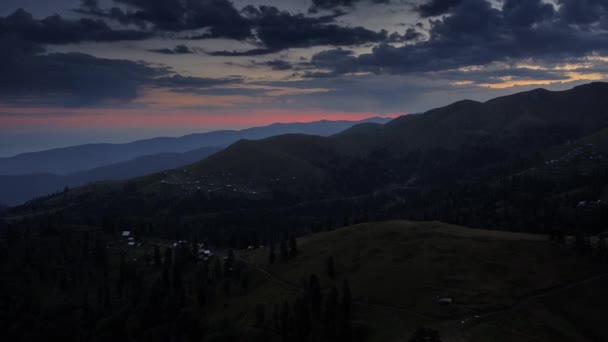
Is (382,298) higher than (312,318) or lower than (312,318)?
higher

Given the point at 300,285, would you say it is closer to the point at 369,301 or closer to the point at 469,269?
the point at 369,301

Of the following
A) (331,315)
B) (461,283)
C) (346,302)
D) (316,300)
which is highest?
(461,283)

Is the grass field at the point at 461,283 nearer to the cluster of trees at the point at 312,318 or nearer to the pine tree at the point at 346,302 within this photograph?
the pine tree at the point at 346,302

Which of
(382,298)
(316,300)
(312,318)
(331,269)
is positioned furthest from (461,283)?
(331,269)

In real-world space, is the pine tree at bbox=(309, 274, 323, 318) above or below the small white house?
below

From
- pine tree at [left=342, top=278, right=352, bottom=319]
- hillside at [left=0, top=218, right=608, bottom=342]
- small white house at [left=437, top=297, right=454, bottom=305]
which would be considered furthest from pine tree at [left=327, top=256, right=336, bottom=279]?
small white house at [left=437, top=297, right=454, bottom=305]

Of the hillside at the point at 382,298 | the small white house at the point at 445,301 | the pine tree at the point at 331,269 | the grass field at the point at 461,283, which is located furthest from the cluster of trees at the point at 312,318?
the small white house at the point at 445,301

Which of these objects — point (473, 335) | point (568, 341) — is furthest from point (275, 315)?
point (568, 341)

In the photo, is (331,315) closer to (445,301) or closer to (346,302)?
(346,302)

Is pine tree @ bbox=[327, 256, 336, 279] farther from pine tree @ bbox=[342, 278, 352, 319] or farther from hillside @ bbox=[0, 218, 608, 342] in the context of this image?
pine tree @ bbox=[342, 278, 352, 319]
